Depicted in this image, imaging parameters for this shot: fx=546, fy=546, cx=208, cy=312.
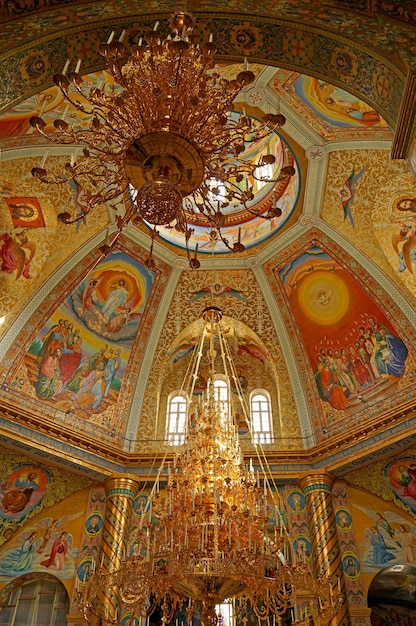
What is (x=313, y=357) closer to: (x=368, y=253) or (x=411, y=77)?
(x=368, y=253)

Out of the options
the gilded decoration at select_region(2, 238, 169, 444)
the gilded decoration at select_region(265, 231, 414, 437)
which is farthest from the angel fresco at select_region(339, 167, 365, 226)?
the gilded decoration at select_region(2, 238, 169, 444)

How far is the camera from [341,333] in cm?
1359

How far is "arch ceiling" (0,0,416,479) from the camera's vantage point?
1131 cm

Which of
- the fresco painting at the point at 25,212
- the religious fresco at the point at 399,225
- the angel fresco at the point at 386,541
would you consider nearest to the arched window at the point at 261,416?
the angel fresco at the point at 386,541

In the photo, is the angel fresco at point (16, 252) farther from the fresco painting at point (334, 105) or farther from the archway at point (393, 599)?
the archway at point (393, 599)

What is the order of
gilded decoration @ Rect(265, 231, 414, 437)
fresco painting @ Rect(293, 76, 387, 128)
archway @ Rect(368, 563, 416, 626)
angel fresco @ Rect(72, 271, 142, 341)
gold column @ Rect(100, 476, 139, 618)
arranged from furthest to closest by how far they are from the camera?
angel fresco @ Rect(72, 271, 142, 341)
gilded decoration @ Rect(265, 231, 414, 437)
archway @ Rect(368, 563, 416, 626)
gold column @ Rect(100, 476, 139, 618)
fresco painting @ Rect(293, 76, 387, 128)

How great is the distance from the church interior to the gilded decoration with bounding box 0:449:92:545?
0.04 meters

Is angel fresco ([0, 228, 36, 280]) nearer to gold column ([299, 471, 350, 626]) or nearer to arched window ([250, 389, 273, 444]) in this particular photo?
arched window ([250, 389, 273, 444])

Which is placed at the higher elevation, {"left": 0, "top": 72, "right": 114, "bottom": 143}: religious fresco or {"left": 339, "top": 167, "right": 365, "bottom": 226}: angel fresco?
{"left": 339, "top": 167, "right": 365, "bottom": 226}: angel fresco

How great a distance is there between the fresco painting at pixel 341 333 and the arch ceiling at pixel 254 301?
0.11ft

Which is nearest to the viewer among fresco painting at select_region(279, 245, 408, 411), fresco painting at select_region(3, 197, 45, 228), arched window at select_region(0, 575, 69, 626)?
arched window at select_region(0, 575, 69, 626)

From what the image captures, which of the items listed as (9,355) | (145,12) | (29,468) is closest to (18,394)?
(9,355)

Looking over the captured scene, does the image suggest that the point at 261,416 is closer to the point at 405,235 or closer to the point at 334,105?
the point at 405,235

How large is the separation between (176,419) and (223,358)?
2.40 meters
